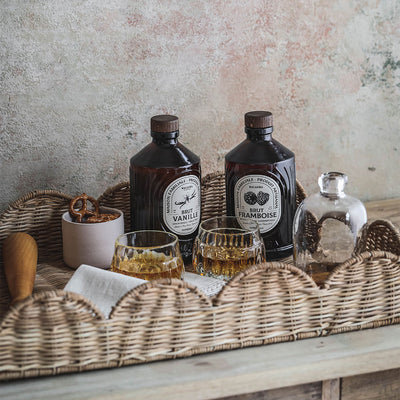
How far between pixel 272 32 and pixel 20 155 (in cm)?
52

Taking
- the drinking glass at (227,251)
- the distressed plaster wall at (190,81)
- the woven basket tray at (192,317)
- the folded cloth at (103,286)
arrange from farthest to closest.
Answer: the distressed plaster wall at (190,81)
the drinking glass at (227,251)
the folded cloth at (103,286)
the woven basket tray at (192,317)

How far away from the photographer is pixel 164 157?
0.87 m

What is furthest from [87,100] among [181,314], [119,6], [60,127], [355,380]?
[355,380]

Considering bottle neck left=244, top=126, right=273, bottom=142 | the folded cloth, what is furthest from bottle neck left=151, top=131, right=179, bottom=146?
the folded cloth

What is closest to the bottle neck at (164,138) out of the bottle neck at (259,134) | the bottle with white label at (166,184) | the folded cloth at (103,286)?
the bottle with white label at (166,184)

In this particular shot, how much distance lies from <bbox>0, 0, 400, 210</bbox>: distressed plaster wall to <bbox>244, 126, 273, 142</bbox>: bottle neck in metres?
0.23

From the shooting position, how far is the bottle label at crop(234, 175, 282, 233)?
89 cm

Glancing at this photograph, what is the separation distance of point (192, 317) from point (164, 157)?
11.4 inches

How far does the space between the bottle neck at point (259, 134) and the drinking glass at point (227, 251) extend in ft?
0.44

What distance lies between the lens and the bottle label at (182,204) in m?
0.87

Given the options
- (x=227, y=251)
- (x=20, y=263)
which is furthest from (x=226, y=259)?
(x=20, y=263)

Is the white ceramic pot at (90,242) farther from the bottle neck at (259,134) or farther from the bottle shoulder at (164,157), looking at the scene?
the bottle neck at (259,134)

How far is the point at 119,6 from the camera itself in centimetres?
102

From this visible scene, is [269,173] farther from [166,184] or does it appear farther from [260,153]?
[166,184]
